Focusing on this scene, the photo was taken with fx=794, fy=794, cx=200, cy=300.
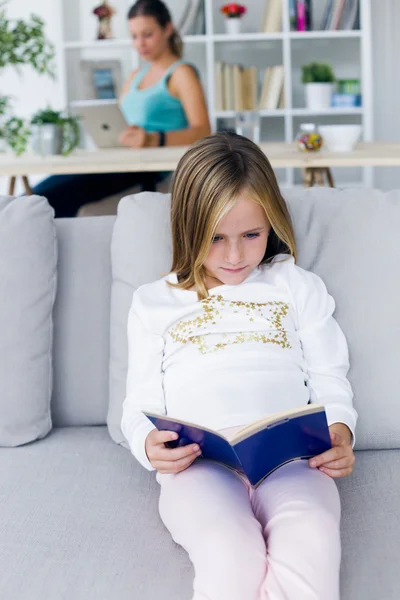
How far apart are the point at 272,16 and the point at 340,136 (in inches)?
86.9

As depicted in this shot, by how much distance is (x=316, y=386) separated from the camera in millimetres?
1426

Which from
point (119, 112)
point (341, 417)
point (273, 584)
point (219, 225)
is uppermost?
point (119, 112)

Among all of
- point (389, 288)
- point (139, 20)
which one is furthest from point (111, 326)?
point (139, 20)

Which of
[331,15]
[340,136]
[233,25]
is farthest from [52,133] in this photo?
[331,15]

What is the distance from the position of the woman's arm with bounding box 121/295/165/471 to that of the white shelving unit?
3.57 meters

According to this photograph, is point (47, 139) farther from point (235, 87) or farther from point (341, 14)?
point (341, 14)

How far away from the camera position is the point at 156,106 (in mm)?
3494

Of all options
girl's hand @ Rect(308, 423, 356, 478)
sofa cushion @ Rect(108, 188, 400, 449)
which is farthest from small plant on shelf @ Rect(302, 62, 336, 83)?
girl's hand @ Rect(308, 423, 356, 478)

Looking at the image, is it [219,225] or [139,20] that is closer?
[219,225]

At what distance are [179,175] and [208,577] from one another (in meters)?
0.75

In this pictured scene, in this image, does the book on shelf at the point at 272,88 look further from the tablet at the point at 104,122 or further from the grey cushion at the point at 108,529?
the grey cushion at the point at 108,529

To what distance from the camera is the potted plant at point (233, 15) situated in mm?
4832

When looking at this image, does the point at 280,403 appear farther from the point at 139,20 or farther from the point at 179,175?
the point at 139,20

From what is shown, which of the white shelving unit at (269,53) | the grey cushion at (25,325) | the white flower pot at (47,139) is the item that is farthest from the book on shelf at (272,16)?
the grey cushion at (25,325)
